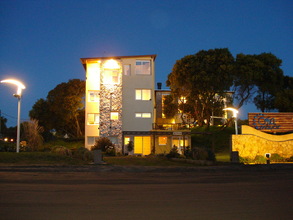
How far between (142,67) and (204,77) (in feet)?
23.8

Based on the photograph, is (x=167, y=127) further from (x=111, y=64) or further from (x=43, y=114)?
(x=43, y=114)

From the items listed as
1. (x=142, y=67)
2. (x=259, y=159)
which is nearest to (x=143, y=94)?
(x=142, y=67)

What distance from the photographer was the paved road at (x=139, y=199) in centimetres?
664

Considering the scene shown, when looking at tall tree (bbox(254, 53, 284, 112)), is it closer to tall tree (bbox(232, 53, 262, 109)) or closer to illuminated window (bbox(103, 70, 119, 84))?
tall tree (bbox(232, 53, 262, 109))

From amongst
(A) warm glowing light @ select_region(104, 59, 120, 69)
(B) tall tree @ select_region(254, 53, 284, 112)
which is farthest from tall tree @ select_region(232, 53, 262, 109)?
(A) warm glowing light @ select_region(104, 59, 120, 69)

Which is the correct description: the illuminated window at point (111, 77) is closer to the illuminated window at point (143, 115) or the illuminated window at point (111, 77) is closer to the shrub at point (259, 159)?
the illuminated window at point (143, 115)

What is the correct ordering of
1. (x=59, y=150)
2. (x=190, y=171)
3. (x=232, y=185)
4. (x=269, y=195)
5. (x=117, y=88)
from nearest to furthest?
(x=269, y=195)
(x=232, y=185)
(x=190, y=171)
(x=59, y=150)
(x=117, y=88)

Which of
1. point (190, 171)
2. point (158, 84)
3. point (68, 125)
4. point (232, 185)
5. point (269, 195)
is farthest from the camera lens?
point (68, 125)

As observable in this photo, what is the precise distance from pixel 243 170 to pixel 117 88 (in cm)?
2164

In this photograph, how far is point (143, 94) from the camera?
3603 cm

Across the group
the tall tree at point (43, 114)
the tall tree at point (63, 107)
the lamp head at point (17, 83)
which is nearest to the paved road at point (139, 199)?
the lamp head at point (17, 83)

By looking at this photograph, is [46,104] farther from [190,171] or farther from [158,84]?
[190,171]

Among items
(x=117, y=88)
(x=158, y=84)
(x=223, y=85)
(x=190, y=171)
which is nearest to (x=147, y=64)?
(x=117, y=88)

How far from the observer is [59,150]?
19.6 metres
